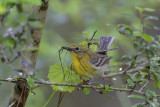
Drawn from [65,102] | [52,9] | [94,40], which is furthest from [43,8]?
[65,102]

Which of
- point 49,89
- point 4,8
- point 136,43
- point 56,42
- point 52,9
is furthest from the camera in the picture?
point 49,89

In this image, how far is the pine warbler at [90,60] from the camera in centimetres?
287

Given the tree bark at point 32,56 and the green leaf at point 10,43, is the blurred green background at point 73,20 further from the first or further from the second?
the green leaf at point 10,43

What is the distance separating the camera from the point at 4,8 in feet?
4.09

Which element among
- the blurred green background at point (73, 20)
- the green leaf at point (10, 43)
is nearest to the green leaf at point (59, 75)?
the green leaf at point (10, 43)

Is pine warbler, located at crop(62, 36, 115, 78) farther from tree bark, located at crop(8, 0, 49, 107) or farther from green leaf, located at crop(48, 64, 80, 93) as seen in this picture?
tree bark, located at crop(8, 0, 49, 107)

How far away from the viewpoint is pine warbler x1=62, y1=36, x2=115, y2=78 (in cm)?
287

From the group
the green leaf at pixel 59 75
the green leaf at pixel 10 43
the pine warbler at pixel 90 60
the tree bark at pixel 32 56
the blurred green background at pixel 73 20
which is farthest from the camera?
the blurred green background at pixel 73 20

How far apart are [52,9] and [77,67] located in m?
2.76

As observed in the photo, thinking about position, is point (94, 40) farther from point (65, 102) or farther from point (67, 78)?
point (65, 102)

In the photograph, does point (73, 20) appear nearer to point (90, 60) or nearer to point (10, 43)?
point (90, 60)

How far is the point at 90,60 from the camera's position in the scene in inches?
131

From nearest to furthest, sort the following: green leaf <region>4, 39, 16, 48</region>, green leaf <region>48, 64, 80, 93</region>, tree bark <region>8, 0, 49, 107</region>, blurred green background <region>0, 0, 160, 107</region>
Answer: green leaf <region>4, 39, 16, 48</region>
tree bark <region>8, 0, 49, 107</region>
green leaf <region>48, 64, 80, 93</region>
blurred green background <region>0, 0, 160, 107</region>

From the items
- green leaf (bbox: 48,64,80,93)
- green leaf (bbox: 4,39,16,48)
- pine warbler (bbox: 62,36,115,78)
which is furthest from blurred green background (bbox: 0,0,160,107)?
green leaf (bbox: 4,39,16,48)
